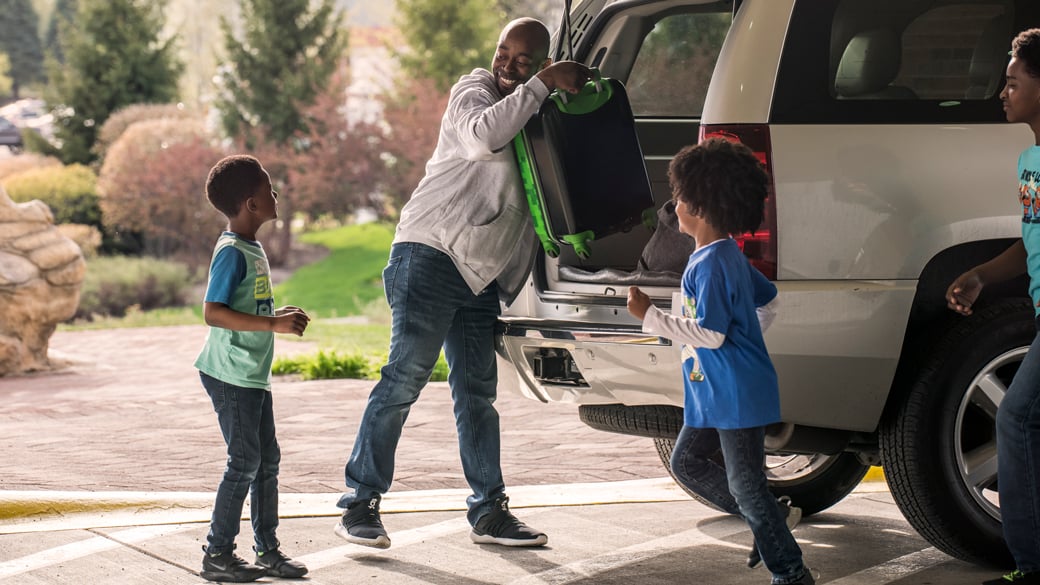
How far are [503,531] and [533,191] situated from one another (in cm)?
125

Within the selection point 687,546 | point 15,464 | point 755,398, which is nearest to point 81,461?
point 15,464

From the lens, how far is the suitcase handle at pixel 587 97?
4.80m

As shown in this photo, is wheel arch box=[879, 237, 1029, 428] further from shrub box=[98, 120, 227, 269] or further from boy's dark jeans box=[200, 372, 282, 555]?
shrub box=[98, 120, 227, 269]

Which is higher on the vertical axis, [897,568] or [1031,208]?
[1031,208]

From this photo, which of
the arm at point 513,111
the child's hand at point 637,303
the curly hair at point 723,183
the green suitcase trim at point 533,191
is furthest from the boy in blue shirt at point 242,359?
the curly hair at point 723,183

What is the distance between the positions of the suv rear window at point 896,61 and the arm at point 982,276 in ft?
1.55

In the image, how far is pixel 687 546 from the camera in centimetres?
519

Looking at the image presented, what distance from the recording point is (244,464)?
4.61 meters

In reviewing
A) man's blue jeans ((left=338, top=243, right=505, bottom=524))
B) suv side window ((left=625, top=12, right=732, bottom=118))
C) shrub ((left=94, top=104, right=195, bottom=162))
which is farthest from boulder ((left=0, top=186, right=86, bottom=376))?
shrub ((left=94, top=104, right=195, bottom=162))

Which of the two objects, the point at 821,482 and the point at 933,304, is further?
the point at 821,482

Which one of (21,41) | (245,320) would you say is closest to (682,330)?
(245,320)

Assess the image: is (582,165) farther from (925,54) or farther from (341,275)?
(341,275)

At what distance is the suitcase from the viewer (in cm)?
486

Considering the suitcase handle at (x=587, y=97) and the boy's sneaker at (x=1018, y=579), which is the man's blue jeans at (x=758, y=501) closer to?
the boy's sneaker at (x=1018, y=579)
